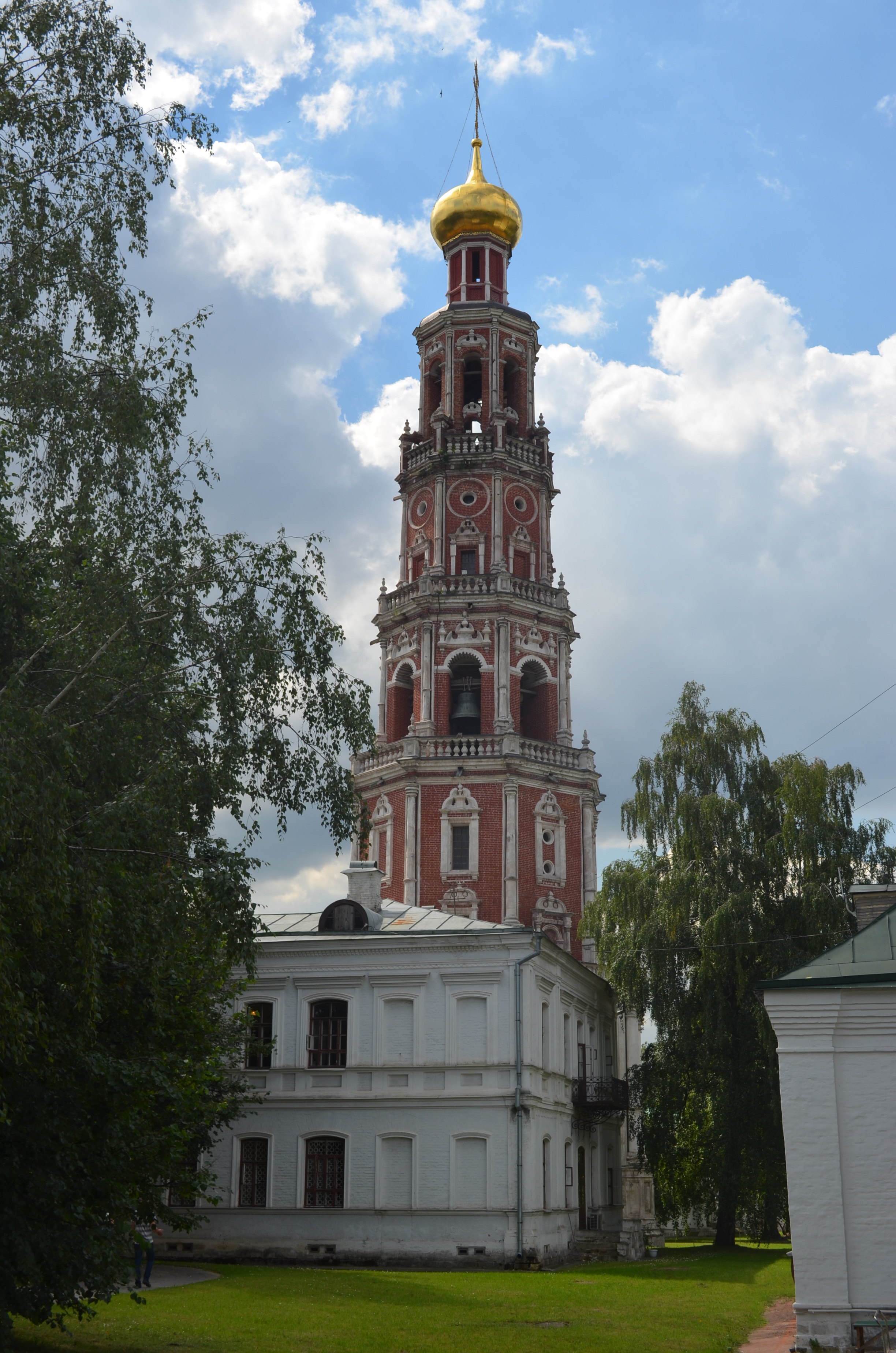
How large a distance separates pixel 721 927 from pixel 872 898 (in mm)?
9576

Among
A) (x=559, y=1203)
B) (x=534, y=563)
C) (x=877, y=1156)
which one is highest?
(x=534, y=563)

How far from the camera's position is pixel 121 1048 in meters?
14.3

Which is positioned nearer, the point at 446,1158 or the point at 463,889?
the point at 446,1158

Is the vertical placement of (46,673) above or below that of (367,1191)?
above

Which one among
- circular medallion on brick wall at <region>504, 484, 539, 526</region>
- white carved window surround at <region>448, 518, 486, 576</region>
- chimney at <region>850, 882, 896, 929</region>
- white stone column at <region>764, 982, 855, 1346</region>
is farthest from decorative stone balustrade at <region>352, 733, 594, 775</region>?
white stone column at <region>764, 982, 855, 1346</region>

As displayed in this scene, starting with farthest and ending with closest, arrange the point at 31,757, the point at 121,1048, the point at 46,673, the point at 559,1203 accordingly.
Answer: the point at 559,1203, the point at 121,1048, the point at 46,673, the point at 31,757

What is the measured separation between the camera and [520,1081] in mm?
26109

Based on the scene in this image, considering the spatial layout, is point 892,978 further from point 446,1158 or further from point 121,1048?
point 446,1158

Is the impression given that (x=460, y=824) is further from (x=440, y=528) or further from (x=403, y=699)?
(x=440, y=528)

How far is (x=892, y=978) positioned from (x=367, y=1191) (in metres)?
15.1

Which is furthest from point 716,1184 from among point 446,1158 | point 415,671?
point 415,671

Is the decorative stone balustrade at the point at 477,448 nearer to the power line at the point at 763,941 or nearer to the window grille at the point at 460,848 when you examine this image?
the window grille at the point at 460,848

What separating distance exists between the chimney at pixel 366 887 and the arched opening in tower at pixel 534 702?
10.8 metres

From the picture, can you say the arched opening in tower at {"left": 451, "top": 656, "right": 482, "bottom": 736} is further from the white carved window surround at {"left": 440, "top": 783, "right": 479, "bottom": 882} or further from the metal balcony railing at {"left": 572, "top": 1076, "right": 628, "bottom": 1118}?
the metal balcony railing at {"left": 572, "top": 1076, "right": 628, "bottom": 1118}
